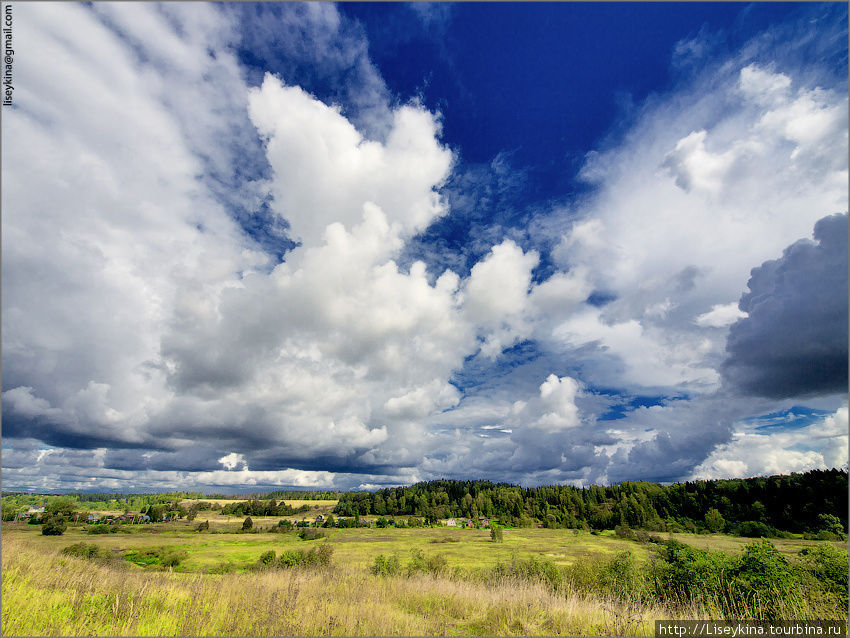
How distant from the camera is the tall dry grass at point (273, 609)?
34.0 ft

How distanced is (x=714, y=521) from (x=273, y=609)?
20579 centimetres

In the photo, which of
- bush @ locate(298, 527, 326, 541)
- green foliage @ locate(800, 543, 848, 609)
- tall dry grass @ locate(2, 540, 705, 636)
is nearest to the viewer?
tall dry grass @ locate(2, 540, 705, 636)

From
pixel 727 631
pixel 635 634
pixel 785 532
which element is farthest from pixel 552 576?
pixel 785 532

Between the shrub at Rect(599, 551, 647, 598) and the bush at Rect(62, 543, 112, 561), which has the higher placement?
the shrub at Rect(599, 551, 647, 598)

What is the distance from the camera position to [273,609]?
10953 millimetres

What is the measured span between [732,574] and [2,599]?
98.3 feet

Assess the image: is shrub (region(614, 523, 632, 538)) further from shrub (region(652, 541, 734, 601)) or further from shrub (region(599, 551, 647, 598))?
shrub (region(652, 541, 734, 601))

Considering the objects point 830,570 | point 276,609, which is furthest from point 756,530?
point 276,609

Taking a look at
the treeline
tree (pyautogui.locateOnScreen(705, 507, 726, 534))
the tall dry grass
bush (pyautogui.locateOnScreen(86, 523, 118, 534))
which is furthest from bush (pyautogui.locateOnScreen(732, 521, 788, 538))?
bush (pyautogui.locateOnScreen(86, 523, 118, 534))

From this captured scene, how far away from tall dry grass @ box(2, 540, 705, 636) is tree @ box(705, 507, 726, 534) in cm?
19356

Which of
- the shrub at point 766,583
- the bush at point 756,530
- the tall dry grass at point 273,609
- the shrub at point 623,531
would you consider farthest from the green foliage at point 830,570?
the bush at point 756,530

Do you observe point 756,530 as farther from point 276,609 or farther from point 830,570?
point 276,609

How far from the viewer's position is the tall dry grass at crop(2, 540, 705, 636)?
10.4 m

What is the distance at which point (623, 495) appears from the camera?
198m
